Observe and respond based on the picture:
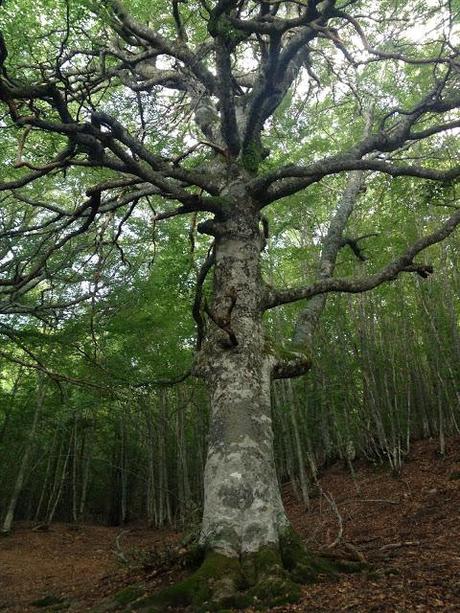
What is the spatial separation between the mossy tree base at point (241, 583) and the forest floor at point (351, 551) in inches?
5.7

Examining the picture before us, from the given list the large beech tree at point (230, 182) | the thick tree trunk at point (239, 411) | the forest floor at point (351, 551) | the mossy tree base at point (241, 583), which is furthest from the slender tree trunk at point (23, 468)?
the mossy tree base at point (241, 583)

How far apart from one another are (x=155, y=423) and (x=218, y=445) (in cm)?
1564

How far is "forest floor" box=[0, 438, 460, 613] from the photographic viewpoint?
3.37 meters

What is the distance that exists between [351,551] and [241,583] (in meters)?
1.50

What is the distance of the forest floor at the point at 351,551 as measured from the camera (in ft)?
11.1

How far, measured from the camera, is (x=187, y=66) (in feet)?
19.7

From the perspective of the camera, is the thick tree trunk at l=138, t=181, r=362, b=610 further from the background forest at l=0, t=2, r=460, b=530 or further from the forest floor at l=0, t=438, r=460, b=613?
the background forest at l=0, t=2, r=460, b=530

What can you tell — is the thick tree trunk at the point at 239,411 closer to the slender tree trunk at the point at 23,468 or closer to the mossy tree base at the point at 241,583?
the mossy tree base at the point at 241,583

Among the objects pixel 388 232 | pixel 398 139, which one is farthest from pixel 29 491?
pixel 398 139

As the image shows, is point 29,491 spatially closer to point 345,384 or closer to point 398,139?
point 345,384

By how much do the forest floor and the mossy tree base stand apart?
14 centimetres

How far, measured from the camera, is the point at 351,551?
4.41 metres

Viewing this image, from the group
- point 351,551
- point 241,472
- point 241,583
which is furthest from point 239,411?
point 351,551

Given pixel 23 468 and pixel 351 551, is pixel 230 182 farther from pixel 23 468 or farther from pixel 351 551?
pixel 23 468
